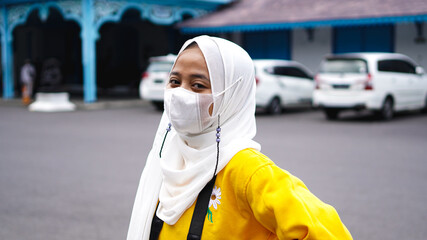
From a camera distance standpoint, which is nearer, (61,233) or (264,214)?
(264,214)

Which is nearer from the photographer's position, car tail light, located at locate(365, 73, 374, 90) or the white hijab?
the white hijab

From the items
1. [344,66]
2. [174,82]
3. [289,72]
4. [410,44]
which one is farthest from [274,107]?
[174,82]

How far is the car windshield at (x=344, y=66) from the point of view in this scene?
44.4 ft

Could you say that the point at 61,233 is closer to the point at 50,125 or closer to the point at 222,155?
the point at 222,155

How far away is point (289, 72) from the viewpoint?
16531mm

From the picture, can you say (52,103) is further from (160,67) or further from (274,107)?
(274,107)

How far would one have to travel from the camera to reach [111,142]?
32.4 ft

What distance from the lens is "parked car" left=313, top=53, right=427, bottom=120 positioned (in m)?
13.3

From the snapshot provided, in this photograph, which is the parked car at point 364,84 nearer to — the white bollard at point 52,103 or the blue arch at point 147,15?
the white bollard at point 52,103

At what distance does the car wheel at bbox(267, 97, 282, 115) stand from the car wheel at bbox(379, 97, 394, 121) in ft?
9.96

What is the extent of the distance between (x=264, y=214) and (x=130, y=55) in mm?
28339

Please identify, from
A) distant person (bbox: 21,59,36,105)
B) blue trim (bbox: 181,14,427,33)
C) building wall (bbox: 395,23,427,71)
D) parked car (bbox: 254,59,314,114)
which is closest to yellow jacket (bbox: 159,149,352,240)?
parked car (bbox: 254,59,314,114)

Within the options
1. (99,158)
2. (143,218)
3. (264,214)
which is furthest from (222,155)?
(99,158)

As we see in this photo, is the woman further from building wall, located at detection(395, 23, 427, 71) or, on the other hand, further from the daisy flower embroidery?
building wall, located at detection(395, 23, 427, 71)
